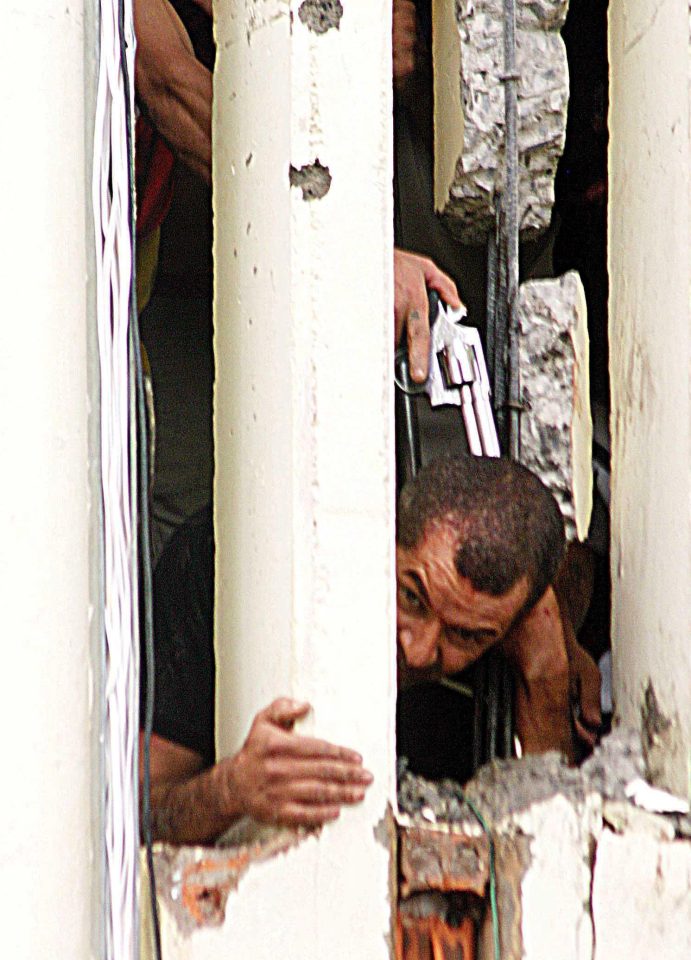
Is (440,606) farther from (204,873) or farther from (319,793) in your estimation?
(204,873)

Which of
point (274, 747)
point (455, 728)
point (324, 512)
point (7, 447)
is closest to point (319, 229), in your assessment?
point (324, 512)

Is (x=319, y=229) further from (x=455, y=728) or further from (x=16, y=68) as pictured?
(x=455, y=728)

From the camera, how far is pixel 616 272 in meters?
2.17

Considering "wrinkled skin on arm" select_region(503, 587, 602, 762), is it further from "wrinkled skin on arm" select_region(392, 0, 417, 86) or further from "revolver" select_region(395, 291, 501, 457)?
"wrinkled skin on arm" select_region(392, 0, 417, 86)

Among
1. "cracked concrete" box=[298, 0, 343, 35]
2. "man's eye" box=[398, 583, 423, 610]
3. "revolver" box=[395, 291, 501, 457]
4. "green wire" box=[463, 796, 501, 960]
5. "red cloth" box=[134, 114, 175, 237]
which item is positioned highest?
"cracked concrete" box=[298, 0, 343, 35]

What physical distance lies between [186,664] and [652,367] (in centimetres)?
95

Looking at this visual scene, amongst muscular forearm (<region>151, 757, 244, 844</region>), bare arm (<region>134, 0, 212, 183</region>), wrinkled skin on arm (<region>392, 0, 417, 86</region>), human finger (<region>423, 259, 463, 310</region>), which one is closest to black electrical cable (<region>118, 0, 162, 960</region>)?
muscular forearm (<region>151, 757, 244, 844</region>)

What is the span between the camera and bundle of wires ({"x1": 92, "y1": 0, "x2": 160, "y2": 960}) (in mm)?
1750

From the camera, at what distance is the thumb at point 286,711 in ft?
6.03

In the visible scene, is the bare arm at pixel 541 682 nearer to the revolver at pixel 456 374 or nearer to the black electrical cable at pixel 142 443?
the revolver at pixel 456 374

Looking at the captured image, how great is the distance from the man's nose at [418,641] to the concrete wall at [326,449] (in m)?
0.23

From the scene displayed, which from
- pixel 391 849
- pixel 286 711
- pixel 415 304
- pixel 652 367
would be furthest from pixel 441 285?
pixel 391 849

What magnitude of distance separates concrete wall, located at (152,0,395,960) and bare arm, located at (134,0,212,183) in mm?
333

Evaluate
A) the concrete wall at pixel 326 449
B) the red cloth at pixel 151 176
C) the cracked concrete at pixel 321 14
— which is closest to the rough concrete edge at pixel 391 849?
the concrete wall at pixel 326 449
